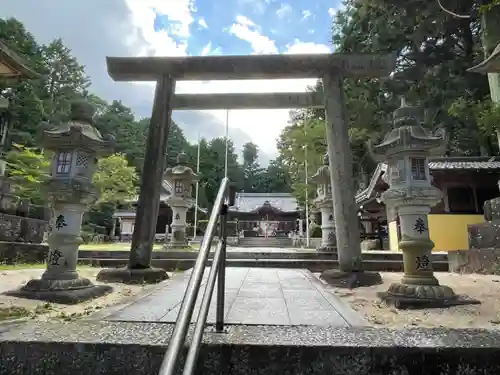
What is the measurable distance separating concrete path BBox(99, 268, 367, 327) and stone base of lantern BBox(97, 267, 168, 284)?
730 mm

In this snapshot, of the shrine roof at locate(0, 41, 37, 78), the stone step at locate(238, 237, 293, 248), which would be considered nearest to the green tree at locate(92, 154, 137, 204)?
the stone step at locate(238, 237, 293, 248)

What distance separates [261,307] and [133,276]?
288 centimetres

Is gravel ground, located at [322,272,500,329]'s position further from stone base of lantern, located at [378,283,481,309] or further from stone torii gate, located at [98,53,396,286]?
stone torii gate, located at [98,53,396,286]

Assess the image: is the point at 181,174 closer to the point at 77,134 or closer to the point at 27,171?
the point at 77,134

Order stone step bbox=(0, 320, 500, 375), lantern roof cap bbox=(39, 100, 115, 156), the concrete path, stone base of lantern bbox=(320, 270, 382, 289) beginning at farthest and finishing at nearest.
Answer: stone base of lantern bbox=(320, 270, 382, 289)
lantern roof cap bbox=(39, 100, 115, 156)
the concrete path
stone step bbox=(0, 320, 500, 375)

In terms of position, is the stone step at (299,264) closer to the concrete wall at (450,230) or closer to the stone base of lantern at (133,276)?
the stone base of lantern at (133,276)

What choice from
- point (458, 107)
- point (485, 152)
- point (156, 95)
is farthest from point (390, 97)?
point (156, 95)

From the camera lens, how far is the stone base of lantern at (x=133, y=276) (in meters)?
5.46

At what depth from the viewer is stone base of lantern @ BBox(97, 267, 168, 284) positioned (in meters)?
5.46

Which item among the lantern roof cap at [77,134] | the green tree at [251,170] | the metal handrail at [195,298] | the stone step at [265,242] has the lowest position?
the metal handrail at [195,298]

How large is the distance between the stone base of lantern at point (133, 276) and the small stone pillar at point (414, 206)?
3635 mm

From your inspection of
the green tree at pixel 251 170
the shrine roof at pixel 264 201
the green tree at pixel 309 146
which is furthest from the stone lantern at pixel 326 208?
the green tree at pixel 251 170

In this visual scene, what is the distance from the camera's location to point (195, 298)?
145 centimetres

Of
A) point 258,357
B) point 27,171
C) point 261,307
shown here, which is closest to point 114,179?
point 27,171
